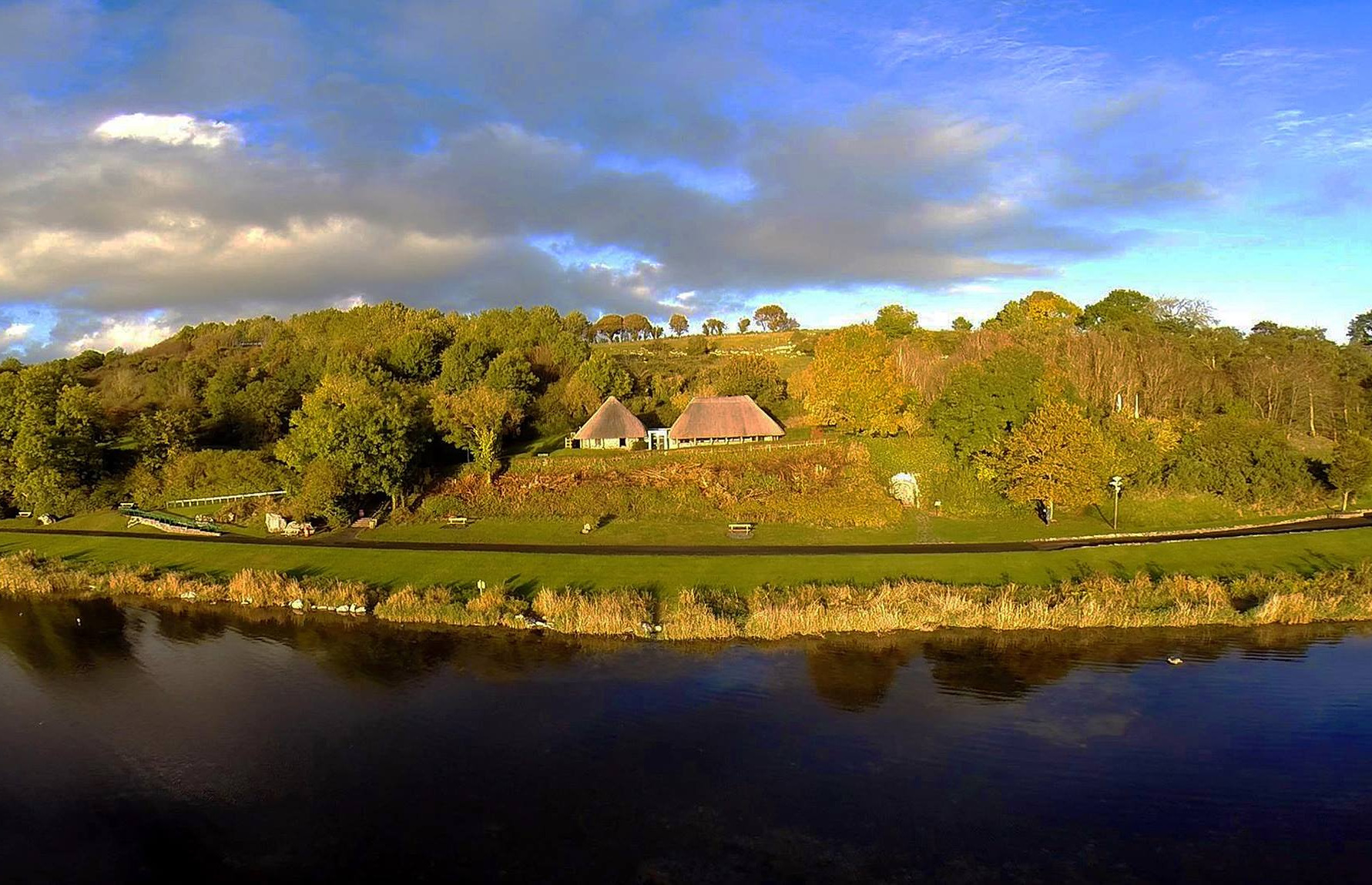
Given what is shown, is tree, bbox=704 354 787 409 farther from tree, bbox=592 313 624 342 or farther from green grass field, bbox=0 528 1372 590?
tree, bbox=592 313 624 342

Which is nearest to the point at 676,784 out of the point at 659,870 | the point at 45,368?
the point at 659,870

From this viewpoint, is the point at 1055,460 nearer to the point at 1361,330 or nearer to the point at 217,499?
the point at 217,499

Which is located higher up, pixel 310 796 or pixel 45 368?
pixel 45 368

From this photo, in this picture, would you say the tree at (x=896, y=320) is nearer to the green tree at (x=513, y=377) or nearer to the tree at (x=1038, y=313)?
the tree at (x=1038, y=313)

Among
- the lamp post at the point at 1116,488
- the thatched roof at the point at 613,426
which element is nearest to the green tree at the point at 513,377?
the thatched roof at the point at 613,426

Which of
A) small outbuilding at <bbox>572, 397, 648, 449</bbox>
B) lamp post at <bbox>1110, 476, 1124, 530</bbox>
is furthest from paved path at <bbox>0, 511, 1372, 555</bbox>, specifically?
small outbuilding at <bbox>572, 397, 648, 449</bbox>

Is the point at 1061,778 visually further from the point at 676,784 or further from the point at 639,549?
the point at 639,549
